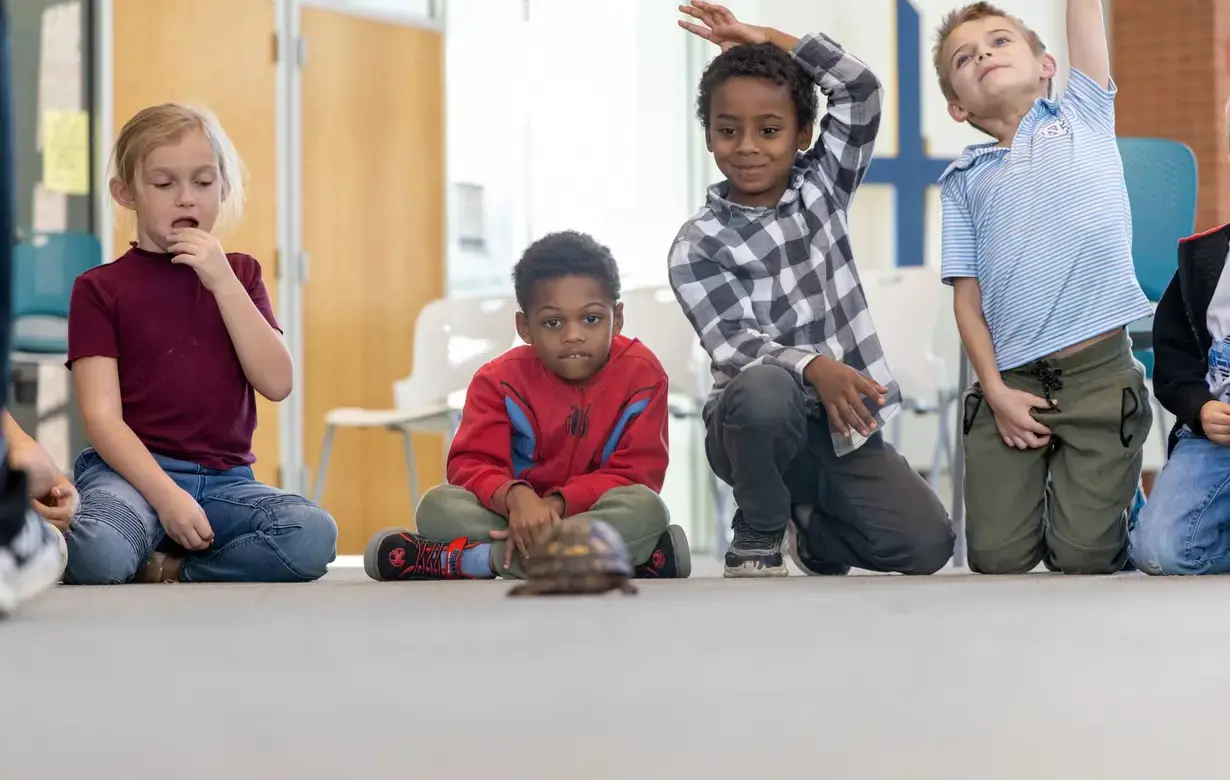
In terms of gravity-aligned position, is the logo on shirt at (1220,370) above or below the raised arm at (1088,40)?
below

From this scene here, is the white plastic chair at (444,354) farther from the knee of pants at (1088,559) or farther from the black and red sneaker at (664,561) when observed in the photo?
the knee of pants at (1088,559)

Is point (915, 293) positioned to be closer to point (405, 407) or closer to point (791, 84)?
point (405, 407)

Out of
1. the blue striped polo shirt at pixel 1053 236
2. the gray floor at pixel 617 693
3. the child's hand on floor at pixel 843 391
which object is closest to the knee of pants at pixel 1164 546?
the blue striped polo shirt at pixel 1053 236

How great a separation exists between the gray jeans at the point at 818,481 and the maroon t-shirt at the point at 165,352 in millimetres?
725

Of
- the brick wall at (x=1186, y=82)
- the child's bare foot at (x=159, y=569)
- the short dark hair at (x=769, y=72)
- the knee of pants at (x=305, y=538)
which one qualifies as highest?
the brick wall at (x=1186, y=82)

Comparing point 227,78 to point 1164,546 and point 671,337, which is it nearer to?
point 671,337

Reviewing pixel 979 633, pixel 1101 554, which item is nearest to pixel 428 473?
pixel 1101 554

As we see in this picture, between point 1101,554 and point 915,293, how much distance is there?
2012 millimetres

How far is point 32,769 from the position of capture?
2.05 ft

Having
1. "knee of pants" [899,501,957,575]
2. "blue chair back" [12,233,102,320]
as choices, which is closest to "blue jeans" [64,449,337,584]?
"knee of pants" [899,501,957,575]

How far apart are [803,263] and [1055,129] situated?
411mm

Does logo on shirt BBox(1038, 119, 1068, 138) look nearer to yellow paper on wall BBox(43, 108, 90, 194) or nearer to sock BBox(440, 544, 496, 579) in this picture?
sock BBox(440, 544, 496, 579)

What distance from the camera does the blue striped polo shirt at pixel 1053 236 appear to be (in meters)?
1.96

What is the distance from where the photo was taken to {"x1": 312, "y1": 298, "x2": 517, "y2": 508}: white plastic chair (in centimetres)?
390
